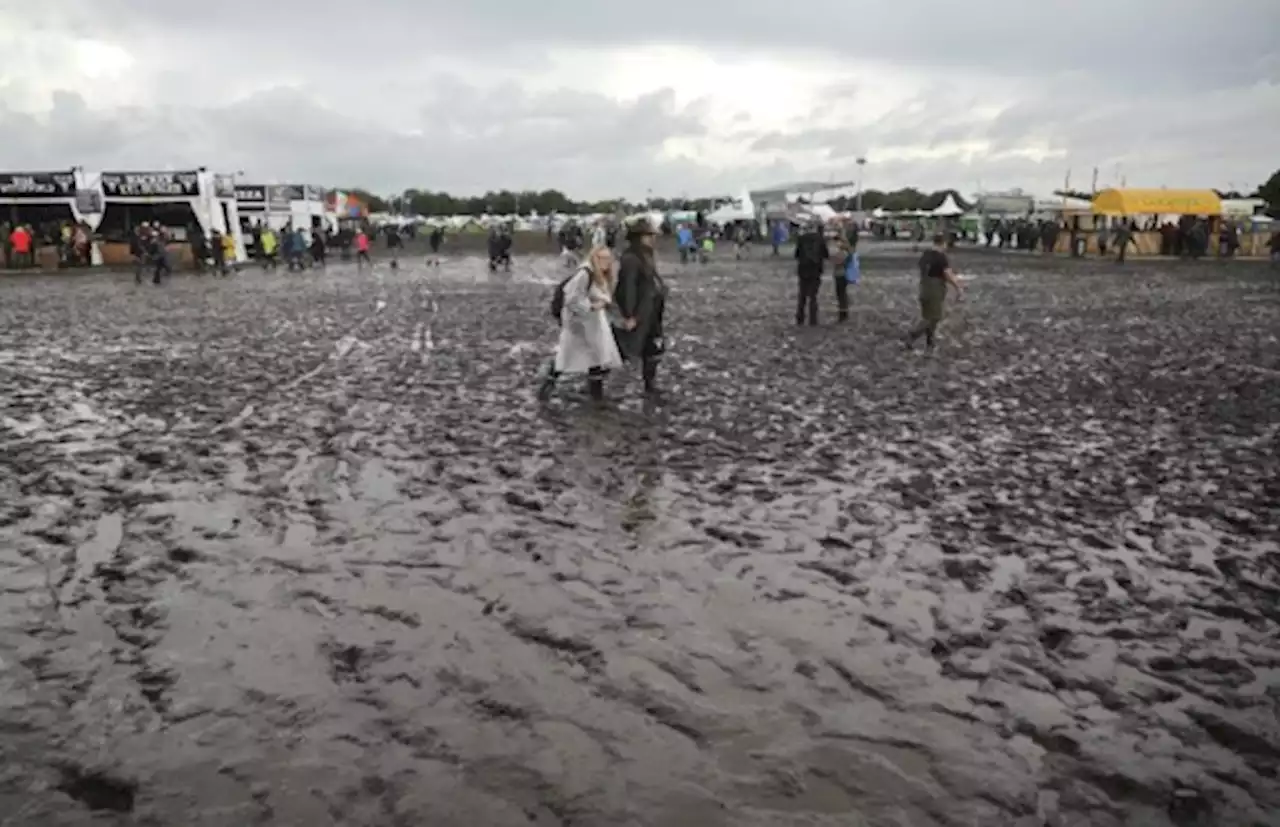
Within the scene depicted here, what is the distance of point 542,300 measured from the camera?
79.8 feet

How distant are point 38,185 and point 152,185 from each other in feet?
12.8

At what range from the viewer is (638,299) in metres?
10.7

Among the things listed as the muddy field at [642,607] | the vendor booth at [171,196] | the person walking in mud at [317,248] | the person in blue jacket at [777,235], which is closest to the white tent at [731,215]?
the person in blue jacket at [777,235]

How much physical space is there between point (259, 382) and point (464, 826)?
9.84m

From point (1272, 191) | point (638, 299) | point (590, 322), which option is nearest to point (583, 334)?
point (590, 322)

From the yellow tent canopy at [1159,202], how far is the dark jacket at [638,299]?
132 ft

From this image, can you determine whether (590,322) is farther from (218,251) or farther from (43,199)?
(43,199)

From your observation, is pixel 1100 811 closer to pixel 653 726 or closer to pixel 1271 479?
pixel 653 726

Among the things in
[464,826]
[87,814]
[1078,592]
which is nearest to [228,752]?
[87,814]

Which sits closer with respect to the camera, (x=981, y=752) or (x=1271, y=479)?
(x=981, y=752)

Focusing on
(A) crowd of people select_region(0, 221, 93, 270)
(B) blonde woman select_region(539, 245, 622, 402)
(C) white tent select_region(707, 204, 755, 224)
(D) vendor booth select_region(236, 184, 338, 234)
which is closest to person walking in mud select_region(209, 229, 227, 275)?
(A) crowd of people select_region(0, 221, 93, 270)

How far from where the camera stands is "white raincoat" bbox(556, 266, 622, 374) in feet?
34.0

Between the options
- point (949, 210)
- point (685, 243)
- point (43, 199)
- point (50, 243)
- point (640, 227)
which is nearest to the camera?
point (640, 227)

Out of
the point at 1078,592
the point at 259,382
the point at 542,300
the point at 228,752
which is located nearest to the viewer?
the point at 228,752
